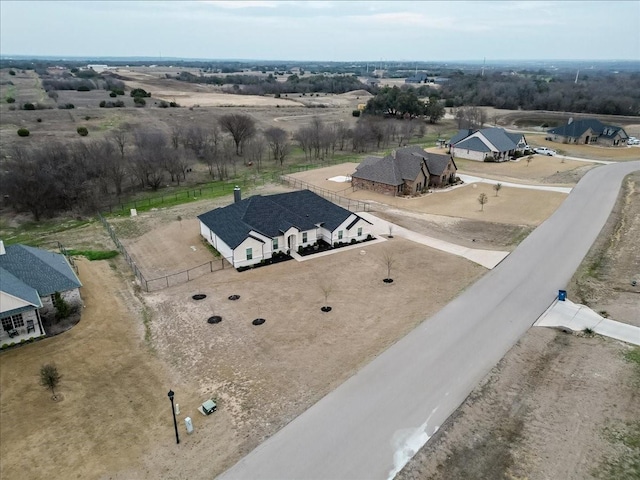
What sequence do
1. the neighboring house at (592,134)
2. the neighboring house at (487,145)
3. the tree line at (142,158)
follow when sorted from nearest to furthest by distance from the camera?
1. the tree line at (142,158)
2. the neighboring house at (487,145)
3. the neighboring house at (592,134)

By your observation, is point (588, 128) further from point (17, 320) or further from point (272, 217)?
point (17, 320)

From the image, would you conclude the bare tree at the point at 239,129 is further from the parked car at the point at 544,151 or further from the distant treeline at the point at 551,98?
the distant treeline at the point at 551,98

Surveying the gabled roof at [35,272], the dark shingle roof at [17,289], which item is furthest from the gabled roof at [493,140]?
the dark shingle roof at [17,289]

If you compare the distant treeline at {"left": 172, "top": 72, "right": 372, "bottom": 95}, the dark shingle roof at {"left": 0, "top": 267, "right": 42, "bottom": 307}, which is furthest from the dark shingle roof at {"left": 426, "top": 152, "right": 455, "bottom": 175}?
the distant treeline at {"left": 172, "top": 72, "right": 372, "bottom": 95}

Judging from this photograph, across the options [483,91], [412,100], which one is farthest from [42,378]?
[483,91]

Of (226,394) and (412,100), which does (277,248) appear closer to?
(226,394)
